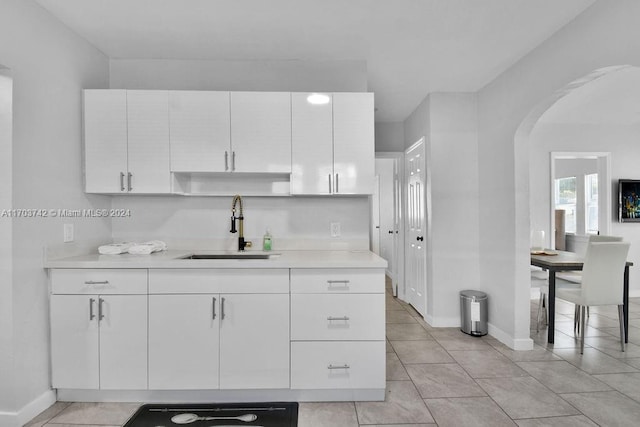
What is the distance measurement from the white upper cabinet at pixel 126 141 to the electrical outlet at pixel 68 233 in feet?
1.01

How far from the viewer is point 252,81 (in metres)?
3.07

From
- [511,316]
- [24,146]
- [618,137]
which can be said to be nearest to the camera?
[24,146]

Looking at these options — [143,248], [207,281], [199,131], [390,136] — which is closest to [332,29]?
[199,131]

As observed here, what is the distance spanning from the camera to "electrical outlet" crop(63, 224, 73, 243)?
8.02ft

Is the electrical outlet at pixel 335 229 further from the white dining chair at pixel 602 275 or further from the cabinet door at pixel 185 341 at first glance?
the white dining chair at pixel 602 275

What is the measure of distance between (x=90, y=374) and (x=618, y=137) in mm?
6910

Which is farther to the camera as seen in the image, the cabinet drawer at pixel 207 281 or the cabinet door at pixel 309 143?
the cabinet door at pixel 309 143

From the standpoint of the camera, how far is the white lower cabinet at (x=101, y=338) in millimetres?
2273

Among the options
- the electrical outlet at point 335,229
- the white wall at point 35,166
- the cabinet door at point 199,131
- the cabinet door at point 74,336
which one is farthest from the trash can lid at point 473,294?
the white wall at point 35,166

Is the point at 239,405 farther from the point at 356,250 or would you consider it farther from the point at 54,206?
the point at 54,206

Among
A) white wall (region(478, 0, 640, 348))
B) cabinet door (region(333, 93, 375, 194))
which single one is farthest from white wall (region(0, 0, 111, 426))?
white wall (region(478, 0, 640, 348))

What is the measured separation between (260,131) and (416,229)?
8.45 feet

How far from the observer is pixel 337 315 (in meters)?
2.29

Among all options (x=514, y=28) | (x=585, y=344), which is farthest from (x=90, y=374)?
(x=585, y=344)
